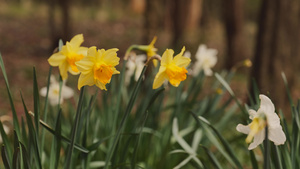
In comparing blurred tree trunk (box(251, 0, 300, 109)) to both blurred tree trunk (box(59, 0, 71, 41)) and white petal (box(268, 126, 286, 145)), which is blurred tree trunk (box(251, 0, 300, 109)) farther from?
blurred tree trunk (box(59, 0, 71, 41))

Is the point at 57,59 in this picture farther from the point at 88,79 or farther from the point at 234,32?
the point at 234,32

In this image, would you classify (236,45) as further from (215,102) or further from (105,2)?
(105,2)

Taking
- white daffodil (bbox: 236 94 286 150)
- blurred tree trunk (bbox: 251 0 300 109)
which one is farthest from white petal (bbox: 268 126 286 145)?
blurred tree trunk (bbox: 251 0 300 109)

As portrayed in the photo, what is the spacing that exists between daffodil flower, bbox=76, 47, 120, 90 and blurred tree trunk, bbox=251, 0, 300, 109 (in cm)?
A: 287

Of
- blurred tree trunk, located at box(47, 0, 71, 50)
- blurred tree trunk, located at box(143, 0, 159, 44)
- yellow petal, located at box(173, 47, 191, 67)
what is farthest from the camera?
blurred tree trunk, located at box(47, 0, 71, 50)

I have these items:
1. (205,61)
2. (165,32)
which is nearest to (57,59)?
(205,61)

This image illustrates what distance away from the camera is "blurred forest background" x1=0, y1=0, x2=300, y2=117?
407 cm

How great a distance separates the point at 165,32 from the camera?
42.0ft

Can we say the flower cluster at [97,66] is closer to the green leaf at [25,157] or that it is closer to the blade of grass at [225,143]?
the green leaf at [25,157]

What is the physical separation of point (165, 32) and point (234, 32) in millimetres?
5438

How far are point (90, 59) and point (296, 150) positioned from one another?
91 cm

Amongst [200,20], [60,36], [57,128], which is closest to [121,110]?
[57,128]

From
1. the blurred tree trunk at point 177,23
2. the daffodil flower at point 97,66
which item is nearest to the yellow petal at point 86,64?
the daffodil flower at point 97,66

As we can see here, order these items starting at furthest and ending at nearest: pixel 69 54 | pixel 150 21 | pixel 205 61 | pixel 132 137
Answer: pixel 150 21, pixel 205 61, pixel 132 137, pixel 69 54
